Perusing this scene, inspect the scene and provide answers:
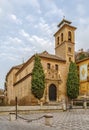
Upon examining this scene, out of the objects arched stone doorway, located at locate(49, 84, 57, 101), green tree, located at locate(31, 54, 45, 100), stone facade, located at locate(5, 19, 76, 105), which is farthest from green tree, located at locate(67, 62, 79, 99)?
green tree, located at locate(31, 54, 45, 100)

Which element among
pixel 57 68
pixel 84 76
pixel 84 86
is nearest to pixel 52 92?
pixel 57 68

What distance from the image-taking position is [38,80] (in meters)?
32.9

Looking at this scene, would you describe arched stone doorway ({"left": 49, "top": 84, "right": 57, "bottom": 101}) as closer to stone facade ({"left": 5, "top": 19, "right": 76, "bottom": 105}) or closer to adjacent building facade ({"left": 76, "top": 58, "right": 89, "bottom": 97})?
stone facade ({"left": 5, "top": 19, "right": 76, "bottom": 105})

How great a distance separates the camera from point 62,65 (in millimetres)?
37875

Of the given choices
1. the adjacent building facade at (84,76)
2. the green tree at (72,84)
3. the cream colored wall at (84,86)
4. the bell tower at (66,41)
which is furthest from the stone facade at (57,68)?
the cream colored wall at (84,86)

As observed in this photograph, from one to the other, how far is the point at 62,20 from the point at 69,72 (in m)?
10.6

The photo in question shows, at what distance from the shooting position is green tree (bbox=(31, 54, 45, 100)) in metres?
32.7

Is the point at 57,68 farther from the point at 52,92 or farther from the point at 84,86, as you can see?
the point at 84,86

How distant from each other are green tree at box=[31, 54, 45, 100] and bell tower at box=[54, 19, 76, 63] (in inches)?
271

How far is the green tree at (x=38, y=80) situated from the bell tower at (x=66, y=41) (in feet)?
22.6

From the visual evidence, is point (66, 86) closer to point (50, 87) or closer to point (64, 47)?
point (50, 87)

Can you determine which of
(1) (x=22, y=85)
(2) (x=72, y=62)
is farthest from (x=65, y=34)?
(1) (x=22, y=85)

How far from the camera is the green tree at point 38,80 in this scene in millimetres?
32719

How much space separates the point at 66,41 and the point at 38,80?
33.3ft
